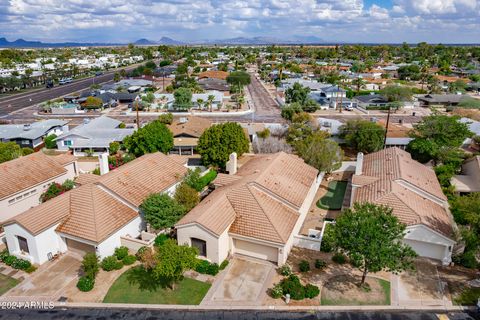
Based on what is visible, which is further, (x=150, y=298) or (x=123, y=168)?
(x=123, y=168)

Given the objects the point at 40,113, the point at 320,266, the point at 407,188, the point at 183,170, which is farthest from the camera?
the point at 40,113

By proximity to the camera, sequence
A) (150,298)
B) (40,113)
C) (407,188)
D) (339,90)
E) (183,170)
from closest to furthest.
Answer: (150,298) < (407,188) < (183,170) < (40,113) < (339,90)

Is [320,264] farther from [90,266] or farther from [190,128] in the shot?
[190,128]

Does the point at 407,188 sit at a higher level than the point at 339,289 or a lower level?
higher

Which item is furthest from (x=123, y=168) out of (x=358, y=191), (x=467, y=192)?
(x=467, y=192)

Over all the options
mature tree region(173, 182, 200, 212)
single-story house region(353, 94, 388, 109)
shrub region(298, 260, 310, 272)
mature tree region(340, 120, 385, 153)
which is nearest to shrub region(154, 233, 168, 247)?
mature tree region(173, 182, 200, 212)

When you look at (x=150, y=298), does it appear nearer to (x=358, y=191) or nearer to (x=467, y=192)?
(x=358, y=191)

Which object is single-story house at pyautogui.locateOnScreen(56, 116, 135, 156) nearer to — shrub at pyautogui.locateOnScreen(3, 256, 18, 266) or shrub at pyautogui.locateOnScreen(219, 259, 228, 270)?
shrub at pyautogui.locateOnScreen(3, 256, 18, 266)
